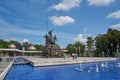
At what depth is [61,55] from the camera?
52.0 meters

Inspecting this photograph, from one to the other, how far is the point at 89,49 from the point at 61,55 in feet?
140

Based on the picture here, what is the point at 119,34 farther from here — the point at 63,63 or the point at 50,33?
the point at 63,63

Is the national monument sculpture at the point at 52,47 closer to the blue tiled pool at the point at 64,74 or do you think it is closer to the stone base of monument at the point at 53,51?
the stone base of monument at the point at 53,51

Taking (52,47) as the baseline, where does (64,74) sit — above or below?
below

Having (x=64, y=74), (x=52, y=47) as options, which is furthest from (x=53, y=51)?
(x=64, y=74)

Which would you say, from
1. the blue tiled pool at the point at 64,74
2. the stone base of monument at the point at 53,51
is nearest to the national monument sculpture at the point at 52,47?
the stone base of monument at the point at 53,51

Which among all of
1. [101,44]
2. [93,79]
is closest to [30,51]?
[101,44]

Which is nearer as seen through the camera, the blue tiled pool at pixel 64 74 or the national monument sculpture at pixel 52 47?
the blue tiled pool at pixel 64 74

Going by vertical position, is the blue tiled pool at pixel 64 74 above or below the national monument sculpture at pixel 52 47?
below

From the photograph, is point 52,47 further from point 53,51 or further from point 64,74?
point 64,74

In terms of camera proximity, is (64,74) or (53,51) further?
(53,51)

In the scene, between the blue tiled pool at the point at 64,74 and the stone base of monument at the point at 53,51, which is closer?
the blue tiled pool at the point at 64,74

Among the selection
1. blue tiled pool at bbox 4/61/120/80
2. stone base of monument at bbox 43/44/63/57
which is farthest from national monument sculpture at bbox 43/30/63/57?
blue tiled pool at bbox 4/61/120/80

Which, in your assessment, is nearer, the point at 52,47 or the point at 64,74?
the point at 64,74
